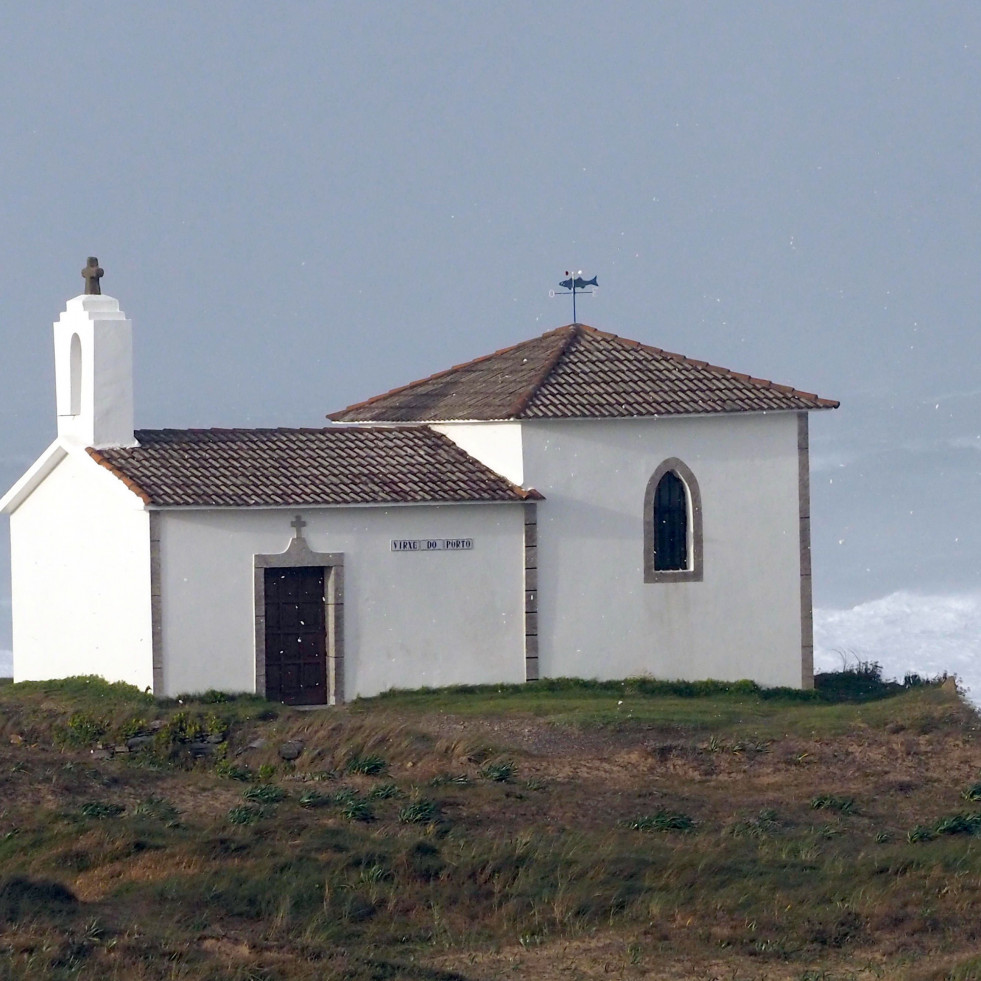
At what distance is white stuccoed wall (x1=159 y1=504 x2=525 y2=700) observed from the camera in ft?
85.7

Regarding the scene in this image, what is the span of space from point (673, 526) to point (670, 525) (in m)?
0.05

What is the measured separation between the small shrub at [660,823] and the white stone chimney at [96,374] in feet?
37.7

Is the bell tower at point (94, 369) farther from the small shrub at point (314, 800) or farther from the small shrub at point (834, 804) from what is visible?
the small shrub at point (834, 804)

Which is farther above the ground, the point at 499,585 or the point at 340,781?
the point at 499,585

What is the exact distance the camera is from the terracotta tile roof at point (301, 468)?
26469 millimetres

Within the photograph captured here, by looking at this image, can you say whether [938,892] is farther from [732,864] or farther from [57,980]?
[57,980]

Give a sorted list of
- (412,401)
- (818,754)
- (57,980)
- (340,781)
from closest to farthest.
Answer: (57,980) < (340,781) < (818,754) < (412,401)

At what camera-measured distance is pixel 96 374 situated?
91.6ft

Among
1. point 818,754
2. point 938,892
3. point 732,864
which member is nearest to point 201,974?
point 732,864

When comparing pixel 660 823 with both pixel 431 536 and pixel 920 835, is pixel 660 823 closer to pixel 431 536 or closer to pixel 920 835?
pixel 920 835

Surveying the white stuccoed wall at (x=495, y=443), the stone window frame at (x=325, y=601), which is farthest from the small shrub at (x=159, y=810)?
the white stuccoed wall at (x=495, y=443)

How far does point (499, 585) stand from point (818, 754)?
5.93 metres

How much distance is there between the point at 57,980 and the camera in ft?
45.6

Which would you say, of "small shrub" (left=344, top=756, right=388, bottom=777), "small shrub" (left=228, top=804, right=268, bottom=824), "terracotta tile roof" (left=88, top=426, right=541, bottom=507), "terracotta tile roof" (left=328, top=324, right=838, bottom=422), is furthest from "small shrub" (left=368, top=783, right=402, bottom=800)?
"terracotta tile roof" (left=328, top=324, right=838, bottom=422)
